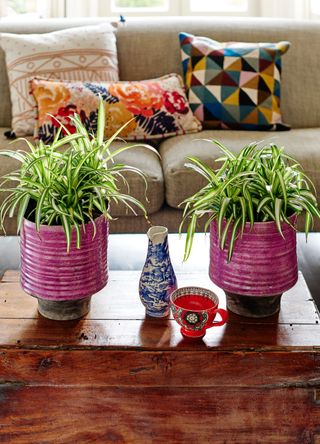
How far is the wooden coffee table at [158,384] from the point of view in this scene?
147 centimetres

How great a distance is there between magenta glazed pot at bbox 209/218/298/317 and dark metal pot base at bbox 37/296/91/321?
291 millimetres

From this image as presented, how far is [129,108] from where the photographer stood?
2871 mm

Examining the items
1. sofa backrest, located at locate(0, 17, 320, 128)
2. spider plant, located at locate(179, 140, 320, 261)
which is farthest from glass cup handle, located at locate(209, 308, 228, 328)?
sofa backrest, located at locate(0, 17, 320, 128)

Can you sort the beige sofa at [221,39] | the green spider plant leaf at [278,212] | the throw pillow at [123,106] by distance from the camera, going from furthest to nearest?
1. the beige sofa at [221,39]
2. the throw pillow at [123,106]
3. the green spider plant leaf at [278,212]

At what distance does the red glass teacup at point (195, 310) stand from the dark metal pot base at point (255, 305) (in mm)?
62

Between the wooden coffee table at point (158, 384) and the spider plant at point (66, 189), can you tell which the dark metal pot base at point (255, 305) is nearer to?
the wooden coffee table at point (158, 384)

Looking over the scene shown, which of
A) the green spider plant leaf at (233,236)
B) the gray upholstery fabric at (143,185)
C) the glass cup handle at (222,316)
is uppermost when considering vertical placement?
the green spider plant leaf at (233,236)

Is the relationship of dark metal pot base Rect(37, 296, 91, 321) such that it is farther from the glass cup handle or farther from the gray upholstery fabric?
the gray upholstery fabric

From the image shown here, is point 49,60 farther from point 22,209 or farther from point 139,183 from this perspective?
point 22,209

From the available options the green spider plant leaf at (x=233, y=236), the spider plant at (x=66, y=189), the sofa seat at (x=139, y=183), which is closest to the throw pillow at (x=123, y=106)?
the sofa seat at (x=139, y=183)

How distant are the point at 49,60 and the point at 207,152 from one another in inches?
30.3

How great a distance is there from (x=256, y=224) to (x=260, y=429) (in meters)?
0.41

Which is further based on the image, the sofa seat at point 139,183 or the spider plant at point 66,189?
the sofa seat at point 139,183

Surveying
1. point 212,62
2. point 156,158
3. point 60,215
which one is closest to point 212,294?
point 60,215
